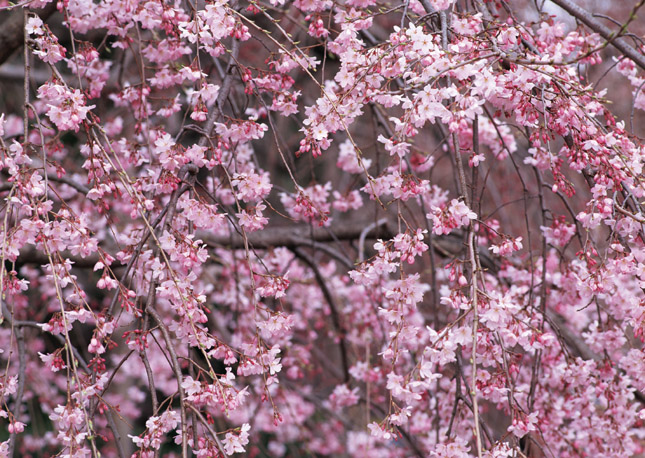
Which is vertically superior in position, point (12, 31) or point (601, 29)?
point (601, 29)

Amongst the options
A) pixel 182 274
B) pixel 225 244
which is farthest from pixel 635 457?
pixel 182 274

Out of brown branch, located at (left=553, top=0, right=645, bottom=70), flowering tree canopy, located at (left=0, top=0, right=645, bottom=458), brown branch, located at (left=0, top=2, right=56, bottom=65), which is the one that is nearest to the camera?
flowering tree canopy, located at (left=0, top=0, right=645, bottom=458)

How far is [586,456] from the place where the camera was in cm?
272

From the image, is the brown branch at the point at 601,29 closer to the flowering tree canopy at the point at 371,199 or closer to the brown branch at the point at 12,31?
the flowering tree canopy at the point at 371,199

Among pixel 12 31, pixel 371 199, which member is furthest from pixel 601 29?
pixel 12 31

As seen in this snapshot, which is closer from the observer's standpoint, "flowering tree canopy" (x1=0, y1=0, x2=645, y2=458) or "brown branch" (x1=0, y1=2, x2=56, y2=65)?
"flowering tree canopy" (x1=0, y1=0, x2=645, y2=458)

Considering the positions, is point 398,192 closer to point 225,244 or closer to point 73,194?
point 225,244

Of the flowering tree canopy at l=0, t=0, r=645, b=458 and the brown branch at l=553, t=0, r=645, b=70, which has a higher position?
the brown branch at l=553, t=0, r=645, b=70

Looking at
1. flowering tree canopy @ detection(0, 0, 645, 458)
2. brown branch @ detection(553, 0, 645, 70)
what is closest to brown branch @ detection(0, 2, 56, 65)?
flowering tree canopy @ detection(0, 0, 645, 458)

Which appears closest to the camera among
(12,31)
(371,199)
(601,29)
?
(601,29)

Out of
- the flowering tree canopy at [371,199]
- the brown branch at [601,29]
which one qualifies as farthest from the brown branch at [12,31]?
the brown branch at [601,29]

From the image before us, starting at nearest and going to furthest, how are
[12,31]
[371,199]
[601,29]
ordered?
[601,29] < [371,199] < [12,31]

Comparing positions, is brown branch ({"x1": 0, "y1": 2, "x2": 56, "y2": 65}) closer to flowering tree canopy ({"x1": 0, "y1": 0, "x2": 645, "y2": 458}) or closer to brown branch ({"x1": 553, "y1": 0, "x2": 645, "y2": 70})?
flowering tree canopy ({"x1": 0, "y1": 0, "x2": 645, "y2": 458})

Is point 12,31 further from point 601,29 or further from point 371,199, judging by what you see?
point 601,29
